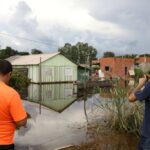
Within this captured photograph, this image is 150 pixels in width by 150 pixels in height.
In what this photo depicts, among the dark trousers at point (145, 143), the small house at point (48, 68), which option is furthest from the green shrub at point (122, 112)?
the small house at point (48, 68)

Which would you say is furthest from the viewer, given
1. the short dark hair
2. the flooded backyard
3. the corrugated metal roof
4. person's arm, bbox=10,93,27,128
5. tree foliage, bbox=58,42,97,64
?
tree foliage, bbox=58,42,97,64

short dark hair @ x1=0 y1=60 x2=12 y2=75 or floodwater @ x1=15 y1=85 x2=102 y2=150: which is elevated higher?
short dark hair @ x1=0 y1=60 x2=12 y2=75

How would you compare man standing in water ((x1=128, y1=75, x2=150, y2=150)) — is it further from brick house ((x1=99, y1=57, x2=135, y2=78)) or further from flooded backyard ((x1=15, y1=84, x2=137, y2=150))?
brick house ((x1=99, y1=57, x2=135, y2=78))

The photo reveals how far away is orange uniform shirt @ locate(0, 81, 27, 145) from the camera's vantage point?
3.28 m

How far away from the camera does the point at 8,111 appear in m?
3.33

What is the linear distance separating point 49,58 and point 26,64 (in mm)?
2825

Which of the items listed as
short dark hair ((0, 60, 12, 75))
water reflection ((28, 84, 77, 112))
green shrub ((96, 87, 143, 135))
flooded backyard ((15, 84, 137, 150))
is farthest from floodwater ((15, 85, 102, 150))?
short dark hair ((0, 60, 12, 75))

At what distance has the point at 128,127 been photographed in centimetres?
902

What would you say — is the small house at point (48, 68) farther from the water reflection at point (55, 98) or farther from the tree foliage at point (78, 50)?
the tree foliage at point (78, 50)

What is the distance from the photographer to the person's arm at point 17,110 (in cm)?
327

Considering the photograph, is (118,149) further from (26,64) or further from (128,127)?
(26,64)

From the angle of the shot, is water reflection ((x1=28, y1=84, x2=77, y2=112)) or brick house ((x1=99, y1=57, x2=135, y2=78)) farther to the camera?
brick house ((x1=99, y1=57, x2=135, y2=78))

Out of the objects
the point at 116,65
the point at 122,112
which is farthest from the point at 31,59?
the point at 122,112

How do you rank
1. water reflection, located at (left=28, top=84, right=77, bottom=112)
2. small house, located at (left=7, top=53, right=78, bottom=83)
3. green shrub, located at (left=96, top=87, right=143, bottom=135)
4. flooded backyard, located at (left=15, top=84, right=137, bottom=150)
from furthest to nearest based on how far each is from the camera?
small house, located at (left=7, top=53, right=78, bottom=83)
water reflection, located at (left=28, top=84, right=77, bottom=112)
green shrub, located at (left=96, top=87, right=143, bottom=135)
flooded backyard, located at (left=15, top=84, right=137, bottom=150)
